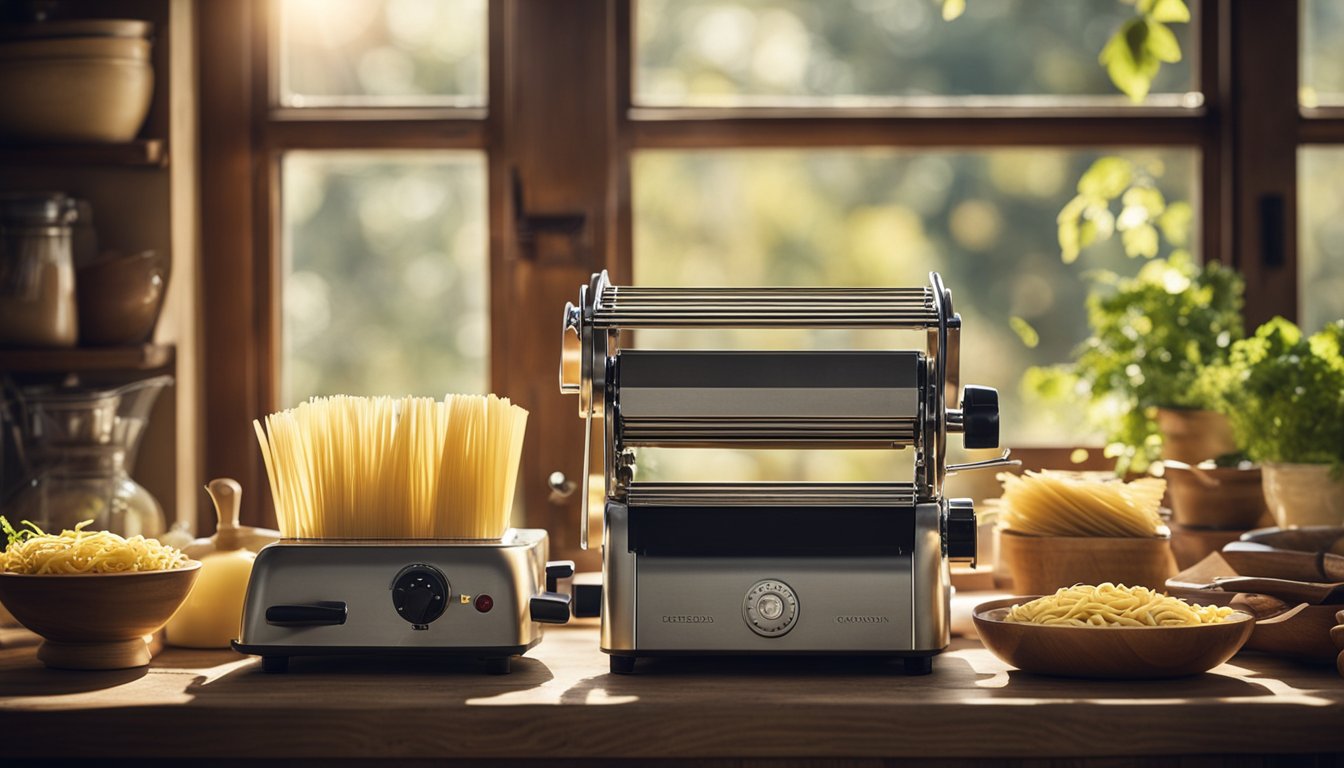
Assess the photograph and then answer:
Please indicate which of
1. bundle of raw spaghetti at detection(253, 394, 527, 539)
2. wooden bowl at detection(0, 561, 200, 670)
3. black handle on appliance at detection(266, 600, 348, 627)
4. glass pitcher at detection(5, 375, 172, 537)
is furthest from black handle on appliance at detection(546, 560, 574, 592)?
glass pitcher at detection(5, 375, 172, 537)

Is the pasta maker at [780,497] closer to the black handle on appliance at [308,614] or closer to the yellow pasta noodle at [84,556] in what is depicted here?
the black handle on appliance at [308,614]

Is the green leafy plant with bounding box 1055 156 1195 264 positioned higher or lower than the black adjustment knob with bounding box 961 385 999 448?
higher

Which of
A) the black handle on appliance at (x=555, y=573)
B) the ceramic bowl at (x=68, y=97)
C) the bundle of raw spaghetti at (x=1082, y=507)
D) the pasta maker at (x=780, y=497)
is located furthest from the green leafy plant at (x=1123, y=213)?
the ceramic bowl at (x=68, y=97)

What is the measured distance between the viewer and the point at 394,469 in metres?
1.46

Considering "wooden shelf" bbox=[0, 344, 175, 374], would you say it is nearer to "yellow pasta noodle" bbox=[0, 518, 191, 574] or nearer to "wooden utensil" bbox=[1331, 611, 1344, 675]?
"yellow pasta noodle" bbox=[0, 518, 191, 574]

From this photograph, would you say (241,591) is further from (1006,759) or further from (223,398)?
(1006,759)

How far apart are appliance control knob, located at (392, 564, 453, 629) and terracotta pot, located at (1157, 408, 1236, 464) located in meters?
1.12

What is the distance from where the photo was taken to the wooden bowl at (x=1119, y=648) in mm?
1326

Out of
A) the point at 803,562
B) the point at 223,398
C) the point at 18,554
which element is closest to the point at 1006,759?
the point at 803,562

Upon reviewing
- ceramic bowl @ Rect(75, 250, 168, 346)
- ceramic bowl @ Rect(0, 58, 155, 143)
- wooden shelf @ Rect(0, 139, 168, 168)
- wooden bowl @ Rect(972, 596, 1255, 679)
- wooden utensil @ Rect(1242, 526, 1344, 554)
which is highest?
ceramic bowl @ Rect(0, 58, 155, 143)

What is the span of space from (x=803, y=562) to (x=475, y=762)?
15.0 inches

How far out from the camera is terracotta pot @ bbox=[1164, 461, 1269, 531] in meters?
1.81

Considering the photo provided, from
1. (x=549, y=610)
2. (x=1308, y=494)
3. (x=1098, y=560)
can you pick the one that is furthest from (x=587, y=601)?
(x=1308, y=494)

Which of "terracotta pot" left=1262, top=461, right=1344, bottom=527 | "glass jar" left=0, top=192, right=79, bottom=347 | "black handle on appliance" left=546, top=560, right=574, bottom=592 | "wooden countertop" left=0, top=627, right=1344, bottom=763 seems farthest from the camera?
"glass jar" left=0, top=192, right=79, bottom=347
